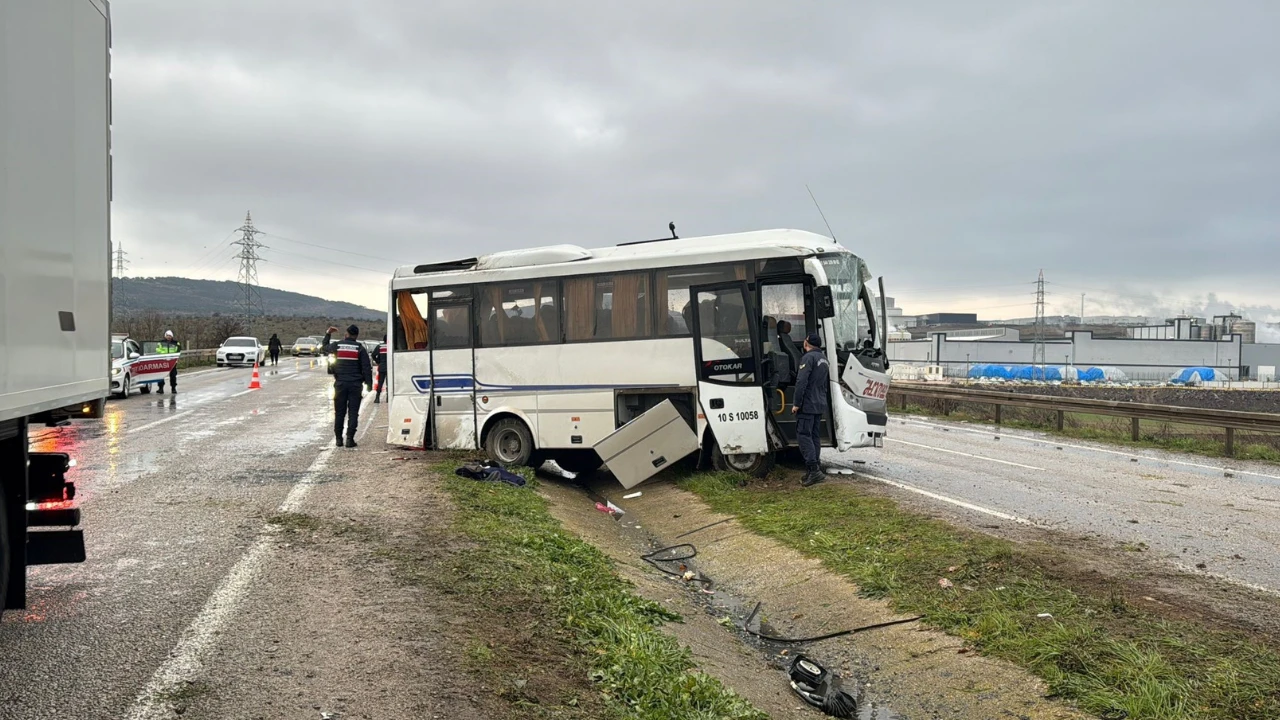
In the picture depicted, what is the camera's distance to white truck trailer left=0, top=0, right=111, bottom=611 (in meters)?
4.39

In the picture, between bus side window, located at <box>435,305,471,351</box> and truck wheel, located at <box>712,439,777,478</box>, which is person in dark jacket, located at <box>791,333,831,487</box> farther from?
bus side window, located at <box>435,305,471,351</box>

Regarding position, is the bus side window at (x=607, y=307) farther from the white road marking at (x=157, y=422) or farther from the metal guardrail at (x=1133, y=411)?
the metal guardrail at (x=1133, y=411)

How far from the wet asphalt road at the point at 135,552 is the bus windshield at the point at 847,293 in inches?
290

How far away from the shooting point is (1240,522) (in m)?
9.70

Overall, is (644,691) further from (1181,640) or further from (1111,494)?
(1111,494)

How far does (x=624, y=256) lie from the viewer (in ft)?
42.9

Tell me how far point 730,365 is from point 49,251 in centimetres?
862

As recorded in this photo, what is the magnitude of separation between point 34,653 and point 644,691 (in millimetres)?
3417

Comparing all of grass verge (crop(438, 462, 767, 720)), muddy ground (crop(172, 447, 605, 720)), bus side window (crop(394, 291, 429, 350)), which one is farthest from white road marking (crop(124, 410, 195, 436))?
muddy ground (crop(172, 447, 605, 720))

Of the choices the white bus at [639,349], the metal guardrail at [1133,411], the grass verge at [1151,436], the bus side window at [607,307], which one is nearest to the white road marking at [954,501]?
the white bus at [639,349]

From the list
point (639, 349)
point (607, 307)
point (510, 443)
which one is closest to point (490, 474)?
point (510, 443)

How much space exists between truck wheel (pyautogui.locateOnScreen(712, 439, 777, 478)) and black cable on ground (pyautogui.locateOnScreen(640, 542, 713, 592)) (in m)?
2.29

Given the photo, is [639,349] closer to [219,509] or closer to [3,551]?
[219,509]

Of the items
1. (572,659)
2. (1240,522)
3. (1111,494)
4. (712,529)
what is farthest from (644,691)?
(1111,494)
